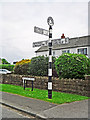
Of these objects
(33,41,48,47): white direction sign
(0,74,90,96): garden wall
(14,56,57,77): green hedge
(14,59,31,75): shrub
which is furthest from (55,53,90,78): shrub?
(14,59,31,75): shrub

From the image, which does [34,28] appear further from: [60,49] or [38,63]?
[60,49]

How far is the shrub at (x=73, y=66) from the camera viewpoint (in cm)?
973

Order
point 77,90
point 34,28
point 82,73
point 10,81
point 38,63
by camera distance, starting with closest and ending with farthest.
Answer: point 34,28
point 77,90
point 82,73
point 38,63
point 10,81

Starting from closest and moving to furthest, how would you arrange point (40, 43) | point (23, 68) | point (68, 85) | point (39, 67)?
point (40, 43) < point (68, 85) < point (39, 67) < point (23, 68)

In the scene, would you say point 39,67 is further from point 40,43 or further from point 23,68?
point 40,43

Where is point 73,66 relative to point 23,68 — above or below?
above

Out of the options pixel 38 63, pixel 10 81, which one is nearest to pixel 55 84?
pixel 38 63

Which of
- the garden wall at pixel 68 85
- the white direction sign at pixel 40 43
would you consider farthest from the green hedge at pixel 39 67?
the white direction sign at pixel 40 43

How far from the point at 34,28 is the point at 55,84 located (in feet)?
14.1

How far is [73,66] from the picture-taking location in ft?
32.2

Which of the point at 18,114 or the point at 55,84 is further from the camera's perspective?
the point at 55,84

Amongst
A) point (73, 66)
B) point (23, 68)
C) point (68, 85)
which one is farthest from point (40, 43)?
point (23, 68)

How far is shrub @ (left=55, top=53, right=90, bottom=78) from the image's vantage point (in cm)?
973

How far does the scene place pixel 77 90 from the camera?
9.18 meters
